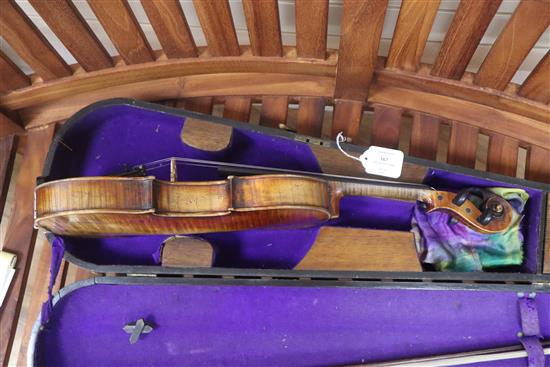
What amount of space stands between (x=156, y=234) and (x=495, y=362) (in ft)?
3.04

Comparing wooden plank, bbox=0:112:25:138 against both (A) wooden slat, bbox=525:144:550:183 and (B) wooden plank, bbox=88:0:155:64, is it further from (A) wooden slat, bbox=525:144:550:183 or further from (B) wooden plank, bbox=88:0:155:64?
(A) wooden slat, bbox=525:144:550:183

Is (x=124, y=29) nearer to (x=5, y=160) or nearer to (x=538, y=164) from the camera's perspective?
(x=5, y=160)

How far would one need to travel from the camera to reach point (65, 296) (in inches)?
53.2

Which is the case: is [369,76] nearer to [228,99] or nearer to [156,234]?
[228,99]

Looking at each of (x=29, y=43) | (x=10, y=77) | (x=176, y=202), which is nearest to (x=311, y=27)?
(x=176, y=202)

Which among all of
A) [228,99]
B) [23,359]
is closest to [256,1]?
[228,99]

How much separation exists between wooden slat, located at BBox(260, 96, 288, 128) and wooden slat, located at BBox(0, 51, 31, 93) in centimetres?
70

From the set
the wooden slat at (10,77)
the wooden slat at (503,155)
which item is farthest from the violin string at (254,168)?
the wooden slat at (10,77)

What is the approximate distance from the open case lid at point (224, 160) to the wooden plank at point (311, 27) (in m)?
0.23

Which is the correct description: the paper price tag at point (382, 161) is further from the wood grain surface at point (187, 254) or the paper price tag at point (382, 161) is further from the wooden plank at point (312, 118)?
the wood grain surface at point (187, 254)

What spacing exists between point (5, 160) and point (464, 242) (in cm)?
135

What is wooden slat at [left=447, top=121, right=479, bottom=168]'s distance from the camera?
139cm

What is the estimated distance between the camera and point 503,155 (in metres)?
1.40

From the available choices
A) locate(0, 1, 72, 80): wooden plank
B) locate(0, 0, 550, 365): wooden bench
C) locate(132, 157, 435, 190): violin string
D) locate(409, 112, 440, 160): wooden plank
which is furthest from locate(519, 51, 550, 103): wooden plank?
locate(0, 1, 72, 80): wooden plank
